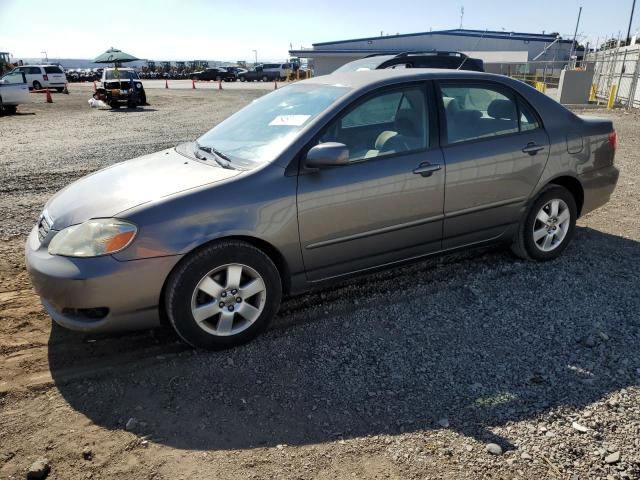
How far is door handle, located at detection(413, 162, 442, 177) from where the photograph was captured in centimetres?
376

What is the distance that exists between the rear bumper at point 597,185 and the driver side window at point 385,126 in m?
1.73

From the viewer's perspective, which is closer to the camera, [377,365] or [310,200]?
[377,365]

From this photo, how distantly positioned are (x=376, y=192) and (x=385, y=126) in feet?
2.19

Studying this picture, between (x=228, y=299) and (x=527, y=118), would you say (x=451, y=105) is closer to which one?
(x=527, y=118)

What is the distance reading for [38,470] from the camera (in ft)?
7.80

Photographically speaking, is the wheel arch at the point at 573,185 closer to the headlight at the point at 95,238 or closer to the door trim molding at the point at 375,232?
the door trim molding at the point at 375,232

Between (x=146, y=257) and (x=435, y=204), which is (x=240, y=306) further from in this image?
(x=435, y=204)

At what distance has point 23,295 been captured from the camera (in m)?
4.14

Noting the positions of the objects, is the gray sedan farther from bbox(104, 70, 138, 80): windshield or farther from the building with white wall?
the building with white wall

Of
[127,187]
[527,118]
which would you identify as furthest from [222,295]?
[527,118]

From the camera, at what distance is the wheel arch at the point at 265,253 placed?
3143 millimetres

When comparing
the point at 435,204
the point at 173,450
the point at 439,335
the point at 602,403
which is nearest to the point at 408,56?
the point at 435,204

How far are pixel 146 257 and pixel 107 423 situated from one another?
0.92 metres

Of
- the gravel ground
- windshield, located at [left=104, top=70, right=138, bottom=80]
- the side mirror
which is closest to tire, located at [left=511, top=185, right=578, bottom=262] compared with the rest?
the gravel ground
